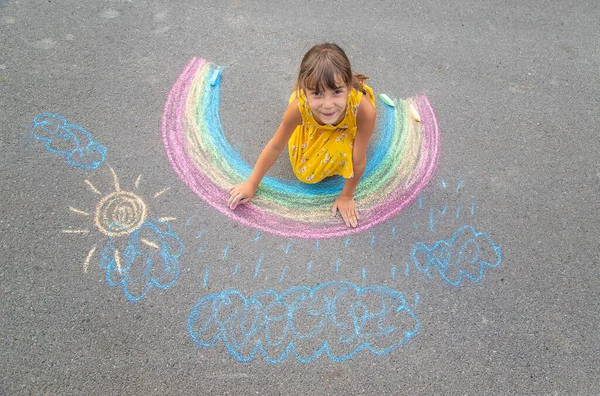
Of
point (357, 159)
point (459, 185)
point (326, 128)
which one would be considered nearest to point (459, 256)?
point (459, 185)

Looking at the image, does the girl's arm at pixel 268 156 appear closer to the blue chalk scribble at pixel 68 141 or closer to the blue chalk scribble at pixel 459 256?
the blue chalk scribble at pixel 68 141

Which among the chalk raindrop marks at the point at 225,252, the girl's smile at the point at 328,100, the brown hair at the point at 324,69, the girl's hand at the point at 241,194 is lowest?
the chalk raindrop marks at the point at 225,252

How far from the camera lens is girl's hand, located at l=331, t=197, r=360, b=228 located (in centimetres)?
284

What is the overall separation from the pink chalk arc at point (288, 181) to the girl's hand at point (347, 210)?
36mm

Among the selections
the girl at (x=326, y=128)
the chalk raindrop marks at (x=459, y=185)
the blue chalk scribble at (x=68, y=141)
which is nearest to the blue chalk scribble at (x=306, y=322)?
the girl at (x=326, y=128)

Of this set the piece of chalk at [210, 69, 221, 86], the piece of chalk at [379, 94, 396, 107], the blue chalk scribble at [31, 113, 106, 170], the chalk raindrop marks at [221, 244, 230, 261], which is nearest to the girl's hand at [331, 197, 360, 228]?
the chalk raindrop marks at [221, 244, 230, 261]

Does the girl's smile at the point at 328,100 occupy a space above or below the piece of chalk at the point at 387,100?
above

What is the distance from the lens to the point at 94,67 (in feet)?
11.2

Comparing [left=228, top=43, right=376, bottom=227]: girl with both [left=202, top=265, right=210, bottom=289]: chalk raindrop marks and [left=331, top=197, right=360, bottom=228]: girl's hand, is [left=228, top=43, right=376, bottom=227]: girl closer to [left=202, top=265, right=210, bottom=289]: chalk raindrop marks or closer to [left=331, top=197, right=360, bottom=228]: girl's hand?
[left=331, top=197, right=360, bottom=228]: girl's hand

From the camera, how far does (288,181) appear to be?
302 cm

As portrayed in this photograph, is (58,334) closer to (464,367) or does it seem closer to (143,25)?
(464,367)

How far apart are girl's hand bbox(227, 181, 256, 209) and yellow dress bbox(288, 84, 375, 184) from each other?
0.35 meters

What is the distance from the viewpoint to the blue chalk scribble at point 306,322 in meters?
2.40

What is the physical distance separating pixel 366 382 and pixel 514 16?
373 centimetres
